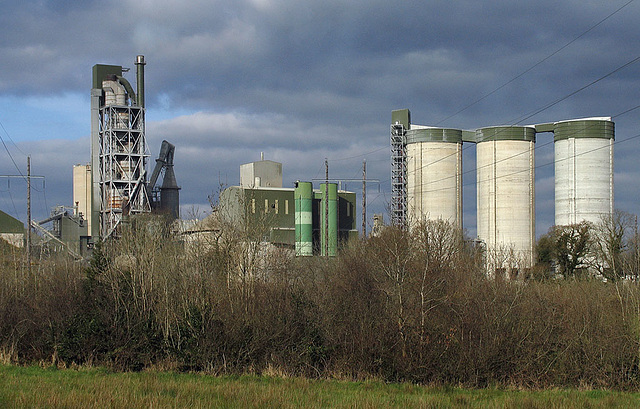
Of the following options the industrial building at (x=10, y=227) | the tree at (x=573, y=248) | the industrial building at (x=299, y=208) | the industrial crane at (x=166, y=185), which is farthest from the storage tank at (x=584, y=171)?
the industrial building at (x=10, y=227)

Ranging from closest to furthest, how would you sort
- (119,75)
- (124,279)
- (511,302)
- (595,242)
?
(511,302), (124,279), (595,242), (119,75)

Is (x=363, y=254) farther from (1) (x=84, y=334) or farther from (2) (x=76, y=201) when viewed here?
(2) (x=76, y=201)

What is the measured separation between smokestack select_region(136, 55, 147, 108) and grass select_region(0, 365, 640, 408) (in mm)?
42138

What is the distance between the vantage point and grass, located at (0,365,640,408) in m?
16.9

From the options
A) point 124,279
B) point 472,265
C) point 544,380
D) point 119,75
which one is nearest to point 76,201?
point 119,75

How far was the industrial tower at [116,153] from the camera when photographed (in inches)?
2333

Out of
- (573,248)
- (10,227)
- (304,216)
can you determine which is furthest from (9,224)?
(573,248)

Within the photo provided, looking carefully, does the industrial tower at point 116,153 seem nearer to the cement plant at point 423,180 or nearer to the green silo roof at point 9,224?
the cement plant at point 423,180

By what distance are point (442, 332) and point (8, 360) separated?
14.9 metres

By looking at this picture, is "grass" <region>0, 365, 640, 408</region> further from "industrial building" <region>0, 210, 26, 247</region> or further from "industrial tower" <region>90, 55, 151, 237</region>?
"industrial building" <region>0, 210, 26, 247</region>

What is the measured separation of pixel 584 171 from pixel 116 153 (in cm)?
4003

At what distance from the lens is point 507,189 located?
58219 mm

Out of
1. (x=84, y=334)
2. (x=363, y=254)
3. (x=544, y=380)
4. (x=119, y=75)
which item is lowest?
(x=544, y=380)

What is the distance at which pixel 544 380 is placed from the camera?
72.5 ft
